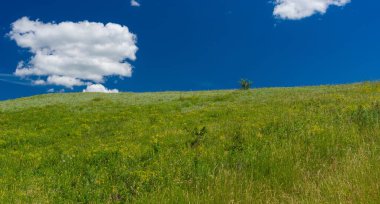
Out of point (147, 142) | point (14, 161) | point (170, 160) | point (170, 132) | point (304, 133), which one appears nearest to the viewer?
point (170, 160)

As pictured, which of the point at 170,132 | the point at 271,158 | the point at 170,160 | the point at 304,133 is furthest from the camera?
the point at 170,132

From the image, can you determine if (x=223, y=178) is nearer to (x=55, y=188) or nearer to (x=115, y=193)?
(x=115, y=193)

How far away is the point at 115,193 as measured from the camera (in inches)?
336

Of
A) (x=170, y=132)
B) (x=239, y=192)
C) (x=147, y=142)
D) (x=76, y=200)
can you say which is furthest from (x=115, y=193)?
(x=170, y=132)

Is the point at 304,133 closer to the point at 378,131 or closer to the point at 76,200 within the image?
the point at 378,131

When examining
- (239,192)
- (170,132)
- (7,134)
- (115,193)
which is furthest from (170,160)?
(7,134)

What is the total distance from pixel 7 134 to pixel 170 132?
9178 millimetres

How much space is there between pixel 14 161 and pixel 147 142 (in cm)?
448

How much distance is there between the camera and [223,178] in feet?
26.5

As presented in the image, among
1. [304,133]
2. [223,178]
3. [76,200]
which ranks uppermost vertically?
[304,133]

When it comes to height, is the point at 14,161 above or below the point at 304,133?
below

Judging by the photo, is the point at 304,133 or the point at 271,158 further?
the point at 304,133

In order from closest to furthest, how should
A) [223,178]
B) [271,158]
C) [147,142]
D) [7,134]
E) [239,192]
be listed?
[239,192] < [223,178] < [271,158] < [147,142] < [7,134]

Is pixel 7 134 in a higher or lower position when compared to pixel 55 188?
higher
